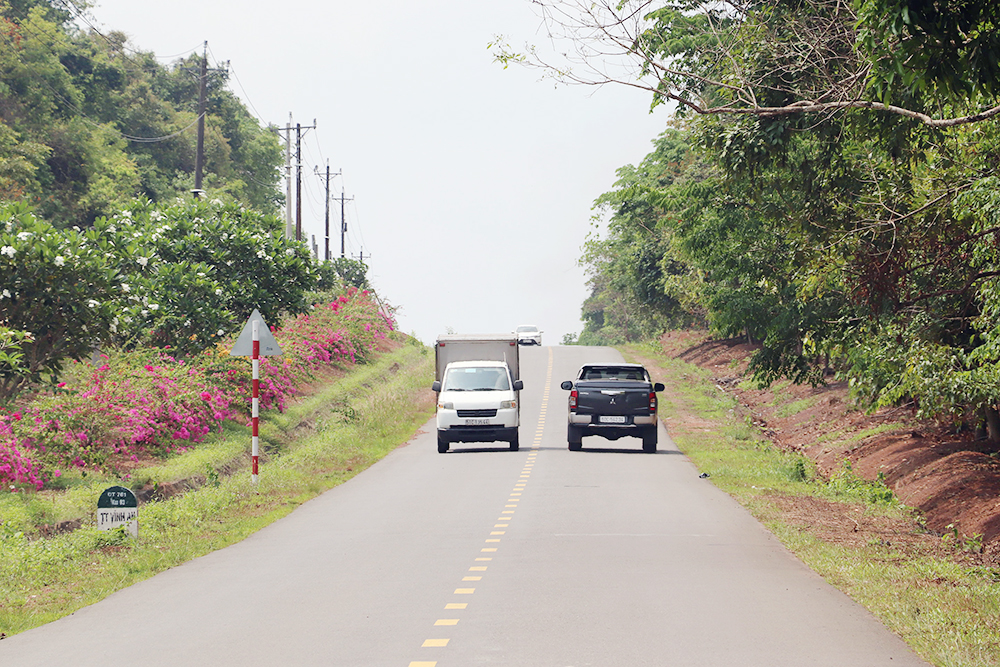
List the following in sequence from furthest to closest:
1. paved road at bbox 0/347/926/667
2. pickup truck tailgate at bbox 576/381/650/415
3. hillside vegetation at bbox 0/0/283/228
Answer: hillside vegetation at bbox 0/0/283/228 → pickup truck tailgate at bbox 576/381/650/415 → paved road at bbox 0/347/926/667

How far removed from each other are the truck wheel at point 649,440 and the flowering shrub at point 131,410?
34.0ft

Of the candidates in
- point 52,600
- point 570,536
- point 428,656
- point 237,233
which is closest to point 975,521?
point 570,536

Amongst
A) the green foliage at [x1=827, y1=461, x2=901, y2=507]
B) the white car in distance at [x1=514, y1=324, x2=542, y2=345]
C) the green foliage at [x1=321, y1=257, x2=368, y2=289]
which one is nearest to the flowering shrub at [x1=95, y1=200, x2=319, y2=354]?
the green foliage at [x1=827, y1=461, x2=901, y2=507]

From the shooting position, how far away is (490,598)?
994 cm

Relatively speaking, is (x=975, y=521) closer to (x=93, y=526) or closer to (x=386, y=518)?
(x=386, y=518)

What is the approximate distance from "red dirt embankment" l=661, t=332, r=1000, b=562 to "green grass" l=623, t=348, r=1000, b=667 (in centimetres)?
43

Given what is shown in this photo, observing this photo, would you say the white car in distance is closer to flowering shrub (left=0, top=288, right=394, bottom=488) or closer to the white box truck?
flowering shrub (left=0, top=288, right=394, bottom=488)

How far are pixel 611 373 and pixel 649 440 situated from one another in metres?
2.24

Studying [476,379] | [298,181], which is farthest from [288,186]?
[476,379]

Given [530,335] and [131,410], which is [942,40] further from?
[530,335]

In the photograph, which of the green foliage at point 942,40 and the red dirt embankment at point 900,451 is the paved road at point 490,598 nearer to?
the red dirt embankment at point 900,451

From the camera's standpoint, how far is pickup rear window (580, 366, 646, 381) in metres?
27.9

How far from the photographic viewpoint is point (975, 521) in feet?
54.5

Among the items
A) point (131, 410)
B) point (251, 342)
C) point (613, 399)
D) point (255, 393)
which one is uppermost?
point (251, 342)
